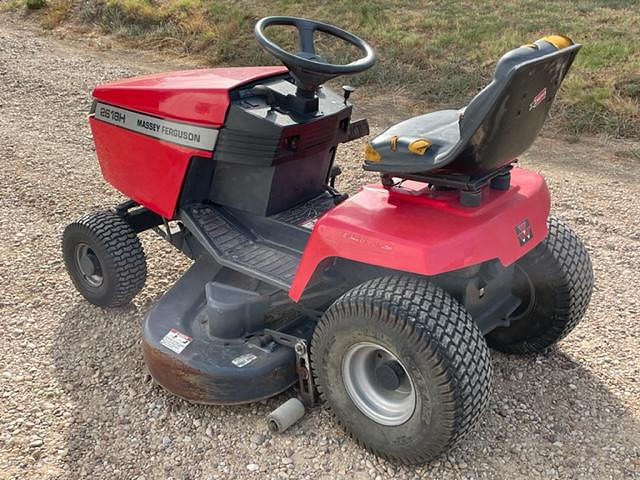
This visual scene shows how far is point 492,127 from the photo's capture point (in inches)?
78.6

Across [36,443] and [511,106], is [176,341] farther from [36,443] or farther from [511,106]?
[511,106]

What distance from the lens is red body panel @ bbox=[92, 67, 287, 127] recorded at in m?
2.88

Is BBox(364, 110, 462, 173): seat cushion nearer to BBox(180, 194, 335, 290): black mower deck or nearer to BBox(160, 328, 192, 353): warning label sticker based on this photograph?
BBox(180, 194, 335, 290): black mower deck

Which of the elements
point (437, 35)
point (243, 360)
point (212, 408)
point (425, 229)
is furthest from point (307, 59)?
point (437, 35)

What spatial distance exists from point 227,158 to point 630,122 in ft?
14.2

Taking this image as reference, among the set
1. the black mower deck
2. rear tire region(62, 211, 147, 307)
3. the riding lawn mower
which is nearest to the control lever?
the riding lawn mower

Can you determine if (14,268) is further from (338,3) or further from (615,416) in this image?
(338,3)

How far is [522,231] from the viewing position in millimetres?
2352

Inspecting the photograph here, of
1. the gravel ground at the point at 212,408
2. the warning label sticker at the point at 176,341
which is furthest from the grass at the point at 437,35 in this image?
the warning label sticker at the point at 176,341

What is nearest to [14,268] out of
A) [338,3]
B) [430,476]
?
[430,476]

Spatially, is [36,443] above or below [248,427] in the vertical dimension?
below

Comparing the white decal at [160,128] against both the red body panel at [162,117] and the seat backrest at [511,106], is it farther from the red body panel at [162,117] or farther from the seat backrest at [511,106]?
the seat backrest at [511,106]

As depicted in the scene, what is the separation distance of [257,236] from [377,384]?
94 cm

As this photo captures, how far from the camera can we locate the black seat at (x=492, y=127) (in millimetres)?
1926
